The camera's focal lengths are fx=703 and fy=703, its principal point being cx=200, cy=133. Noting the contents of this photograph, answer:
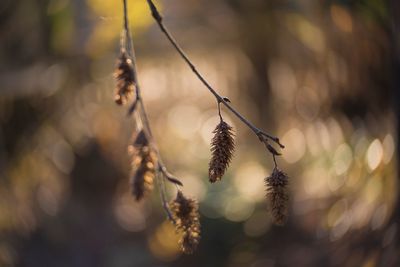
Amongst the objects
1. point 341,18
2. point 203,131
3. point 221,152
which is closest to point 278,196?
point 221,152

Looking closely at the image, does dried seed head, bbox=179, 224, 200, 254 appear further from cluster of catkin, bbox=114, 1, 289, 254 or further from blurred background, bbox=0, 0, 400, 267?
blurred background, bbox=0, 0, 400, 267

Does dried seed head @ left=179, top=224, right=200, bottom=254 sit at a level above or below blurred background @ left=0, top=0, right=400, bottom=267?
below

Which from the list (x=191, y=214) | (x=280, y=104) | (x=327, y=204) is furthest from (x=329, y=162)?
(x=191, y=214)

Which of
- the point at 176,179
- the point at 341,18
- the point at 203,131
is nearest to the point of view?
the point at 176,179

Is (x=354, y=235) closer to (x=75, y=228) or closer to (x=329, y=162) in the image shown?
(x=329, y=162)

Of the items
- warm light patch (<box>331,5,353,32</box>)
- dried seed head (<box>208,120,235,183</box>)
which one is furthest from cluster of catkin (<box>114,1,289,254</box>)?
warm light patch (<box>331,5,353,32</box>)

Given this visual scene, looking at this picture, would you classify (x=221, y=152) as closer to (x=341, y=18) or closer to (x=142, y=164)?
(x=142, y=164)

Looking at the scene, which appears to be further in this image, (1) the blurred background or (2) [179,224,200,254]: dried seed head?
(1) the blurred background
